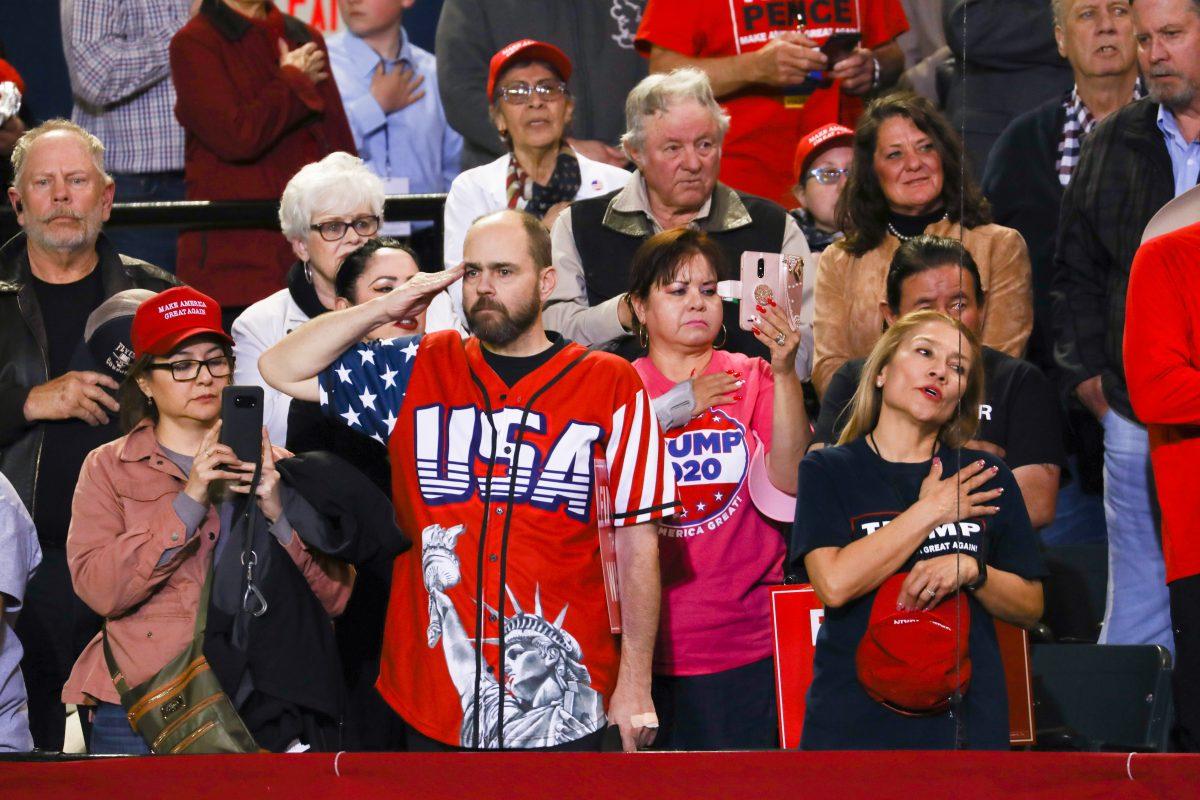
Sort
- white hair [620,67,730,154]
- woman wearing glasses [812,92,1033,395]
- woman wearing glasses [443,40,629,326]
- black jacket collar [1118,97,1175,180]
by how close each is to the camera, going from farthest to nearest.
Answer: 1. woman wearing glasses [443,40,629,326]
2. white hair [620,67,730,154]
3. woman wearing glasses [812,92,1033,395]
4. black jacket collar [1118,97,1175,180]

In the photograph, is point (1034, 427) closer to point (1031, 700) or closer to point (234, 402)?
point (1031, 700)

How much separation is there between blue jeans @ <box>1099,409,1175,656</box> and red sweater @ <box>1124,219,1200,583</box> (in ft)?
0.73

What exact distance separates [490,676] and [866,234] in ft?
5.85

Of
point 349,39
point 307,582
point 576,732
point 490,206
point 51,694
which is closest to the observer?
point 576,732

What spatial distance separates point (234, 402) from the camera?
365 centimetres

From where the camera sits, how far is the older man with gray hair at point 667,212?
4773 mm

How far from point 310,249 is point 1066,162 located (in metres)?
2.04

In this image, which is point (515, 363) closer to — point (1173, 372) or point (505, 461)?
point (505, 461)

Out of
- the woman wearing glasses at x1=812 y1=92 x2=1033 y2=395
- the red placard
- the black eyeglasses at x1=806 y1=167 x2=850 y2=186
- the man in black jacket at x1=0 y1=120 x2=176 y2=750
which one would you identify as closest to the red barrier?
the red placard

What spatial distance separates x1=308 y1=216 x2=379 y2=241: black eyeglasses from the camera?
465 centimetres

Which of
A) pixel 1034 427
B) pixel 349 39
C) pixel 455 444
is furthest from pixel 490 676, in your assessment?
pixel 349 39

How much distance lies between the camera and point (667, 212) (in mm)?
4828

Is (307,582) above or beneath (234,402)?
beneath

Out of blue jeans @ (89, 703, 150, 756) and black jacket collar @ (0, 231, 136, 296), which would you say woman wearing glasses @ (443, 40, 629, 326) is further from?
blue jeans @ (89, 703, 150, 756)
